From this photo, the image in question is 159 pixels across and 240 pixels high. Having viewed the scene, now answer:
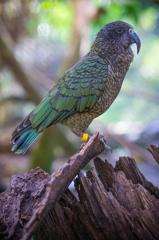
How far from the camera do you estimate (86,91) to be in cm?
468

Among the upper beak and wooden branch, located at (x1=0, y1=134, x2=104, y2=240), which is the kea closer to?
the upper beak

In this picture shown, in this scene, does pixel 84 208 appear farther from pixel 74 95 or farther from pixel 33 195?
pixel 74 95

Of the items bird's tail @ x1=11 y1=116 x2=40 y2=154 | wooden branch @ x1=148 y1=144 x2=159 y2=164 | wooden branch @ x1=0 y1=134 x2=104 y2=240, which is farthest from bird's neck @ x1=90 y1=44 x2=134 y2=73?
wooden branch @ x1=148 y1=144 x2=159 y2=164

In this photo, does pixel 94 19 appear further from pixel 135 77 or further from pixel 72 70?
pixel 135 77

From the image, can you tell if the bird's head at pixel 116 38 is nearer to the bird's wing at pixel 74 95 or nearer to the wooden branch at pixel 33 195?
the bird's wing at pixel 74 95

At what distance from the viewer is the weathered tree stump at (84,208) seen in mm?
3090

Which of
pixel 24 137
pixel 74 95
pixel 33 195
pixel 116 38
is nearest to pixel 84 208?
pixel 33 195

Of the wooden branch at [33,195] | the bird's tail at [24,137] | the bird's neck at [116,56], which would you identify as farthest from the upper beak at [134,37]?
the wooden branch at [33,195]

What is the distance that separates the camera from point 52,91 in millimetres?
4750

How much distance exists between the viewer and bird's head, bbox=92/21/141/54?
15.7 ft

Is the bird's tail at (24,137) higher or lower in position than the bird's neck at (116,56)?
lower

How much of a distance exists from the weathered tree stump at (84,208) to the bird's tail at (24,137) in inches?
42.9

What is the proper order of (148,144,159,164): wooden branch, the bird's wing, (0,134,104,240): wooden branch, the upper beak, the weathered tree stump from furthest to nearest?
the upper beak → the bird's wing → (148,144,159,164): wooden branch → the weathered tree stump → (0,134,104,240): wooden branch

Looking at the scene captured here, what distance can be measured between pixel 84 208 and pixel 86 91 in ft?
5.57
